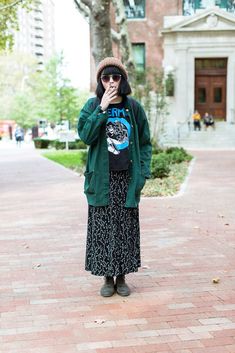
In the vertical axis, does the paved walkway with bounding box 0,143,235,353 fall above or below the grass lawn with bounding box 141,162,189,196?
above

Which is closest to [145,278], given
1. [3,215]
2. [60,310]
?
[60,310]

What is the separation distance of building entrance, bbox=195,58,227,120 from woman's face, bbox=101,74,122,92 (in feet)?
103

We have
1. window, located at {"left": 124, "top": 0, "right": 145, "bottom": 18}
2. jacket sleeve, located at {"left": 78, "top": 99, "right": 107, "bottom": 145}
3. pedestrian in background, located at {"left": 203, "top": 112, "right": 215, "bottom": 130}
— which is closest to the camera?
jacket sleeve, located at {"left": 78, "top": 99, "right": 107, "bottom": 145}

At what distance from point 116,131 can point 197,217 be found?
4521 millimetres

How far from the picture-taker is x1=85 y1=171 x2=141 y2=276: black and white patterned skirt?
16.7ft

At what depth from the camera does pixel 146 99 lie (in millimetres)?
24375

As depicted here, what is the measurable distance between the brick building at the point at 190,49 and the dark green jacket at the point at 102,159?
2852cm

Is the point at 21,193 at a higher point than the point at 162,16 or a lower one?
lower

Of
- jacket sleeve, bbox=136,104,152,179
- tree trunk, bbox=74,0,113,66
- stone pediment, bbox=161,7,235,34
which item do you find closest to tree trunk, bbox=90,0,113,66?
tree trunk, bbox=74,0,113,66

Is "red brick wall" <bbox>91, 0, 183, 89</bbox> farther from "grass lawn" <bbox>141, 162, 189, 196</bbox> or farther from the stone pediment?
"grass lawn" <bbox>141, 162, 189, 196</bbox>

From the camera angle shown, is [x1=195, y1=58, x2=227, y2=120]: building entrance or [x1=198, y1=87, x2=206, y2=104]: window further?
[x1=198, y1=87, x2=206, y2=104]: window

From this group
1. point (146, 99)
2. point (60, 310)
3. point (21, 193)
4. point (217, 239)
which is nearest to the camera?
point (60, 310)

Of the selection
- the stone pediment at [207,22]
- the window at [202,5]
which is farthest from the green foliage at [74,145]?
the window at [202,5]

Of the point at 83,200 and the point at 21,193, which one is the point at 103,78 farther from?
the point at 21,193
